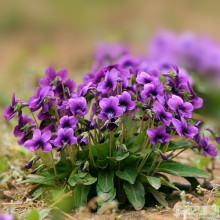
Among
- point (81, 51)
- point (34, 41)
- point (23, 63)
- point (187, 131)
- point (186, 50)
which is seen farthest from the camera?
point (34, 41)

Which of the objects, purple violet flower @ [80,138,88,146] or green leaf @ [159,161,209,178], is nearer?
purple violet flower @ [80,138,88,146]

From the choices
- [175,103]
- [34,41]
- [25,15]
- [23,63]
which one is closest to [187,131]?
[175,103]

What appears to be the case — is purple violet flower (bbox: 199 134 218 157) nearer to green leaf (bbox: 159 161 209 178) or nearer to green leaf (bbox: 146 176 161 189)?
green leaf (bbox: 159 161 209 178)

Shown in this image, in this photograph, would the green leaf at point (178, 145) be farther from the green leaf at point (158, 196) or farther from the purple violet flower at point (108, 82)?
the purple violet flower at point (108, 82)

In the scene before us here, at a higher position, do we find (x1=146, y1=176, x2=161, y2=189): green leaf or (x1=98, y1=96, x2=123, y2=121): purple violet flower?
(x1=98, y1=96, x2=123, y2=121): purple violet flower

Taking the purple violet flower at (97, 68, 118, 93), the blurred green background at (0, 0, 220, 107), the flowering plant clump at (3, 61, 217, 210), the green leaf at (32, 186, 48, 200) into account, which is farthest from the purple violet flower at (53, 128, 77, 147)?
the blurred green background at (0, 0, 220, 107)

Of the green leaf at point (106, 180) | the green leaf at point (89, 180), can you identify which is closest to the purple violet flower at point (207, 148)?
the green leaf at point (106, 180)

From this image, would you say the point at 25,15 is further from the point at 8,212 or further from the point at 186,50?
the point at 8,212
